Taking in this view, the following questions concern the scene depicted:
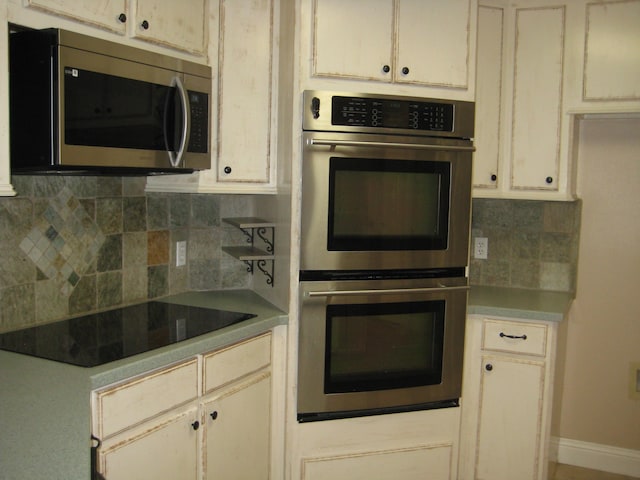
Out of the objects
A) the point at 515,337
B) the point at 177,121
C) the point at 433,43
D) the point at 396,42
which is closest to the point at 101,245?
→ the point at 177,121

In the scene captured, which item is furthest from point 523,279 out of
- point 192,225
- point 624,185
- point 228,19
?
point 228,19

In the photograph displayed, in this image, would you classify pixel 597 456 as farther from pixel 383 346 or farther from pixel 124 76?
pixel 124 76

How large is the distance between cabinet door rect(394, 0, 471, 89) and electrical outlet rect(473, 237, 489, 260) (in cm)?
102

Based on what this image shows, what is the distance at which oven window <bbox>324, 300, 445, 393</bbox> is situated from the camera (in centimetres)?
250

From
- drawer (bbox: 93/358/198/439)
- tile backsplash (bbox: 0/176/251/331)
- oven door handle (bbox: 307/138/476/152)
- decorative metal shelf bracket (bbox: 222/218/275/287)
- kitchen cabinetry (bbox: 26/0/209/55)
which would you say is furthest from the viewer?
decorative metal shelf bracket (bbox: 222/218/275/287)

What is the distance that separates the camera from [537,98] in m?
2.88

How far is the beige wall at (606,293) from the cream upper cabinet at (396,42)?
39.3 inches

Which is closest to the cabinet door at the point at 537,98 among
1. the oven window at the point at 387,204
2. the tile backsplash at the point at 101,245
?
the oven window at the point at 387,204

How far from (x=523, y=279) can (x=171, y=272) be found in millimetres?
1832

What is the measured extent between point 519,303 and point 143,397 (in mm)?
1777

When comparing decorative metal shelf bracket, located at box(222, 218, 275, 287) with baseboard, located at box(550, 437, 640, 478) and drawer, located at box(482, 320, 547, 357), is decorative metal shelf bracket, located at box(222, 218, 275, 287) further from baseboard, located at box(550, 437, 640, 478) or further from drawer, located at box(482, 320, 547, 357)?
baseboard, located at box(550, 437, 640, 478)

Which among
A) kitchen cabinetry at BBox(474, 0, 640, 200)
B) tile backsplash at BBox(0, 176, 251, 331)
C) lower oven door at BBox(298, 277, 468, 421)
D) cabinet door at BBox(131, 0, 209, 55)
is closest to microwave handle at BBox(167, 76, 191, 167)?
cabinet door at BBox(131, 0, 209, 55)

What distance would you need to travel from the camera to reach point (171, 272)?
2.79 metres

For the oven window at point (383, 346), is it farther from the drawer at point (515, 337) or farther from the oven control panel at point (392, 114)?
the oven control panel at point (392, 114)
